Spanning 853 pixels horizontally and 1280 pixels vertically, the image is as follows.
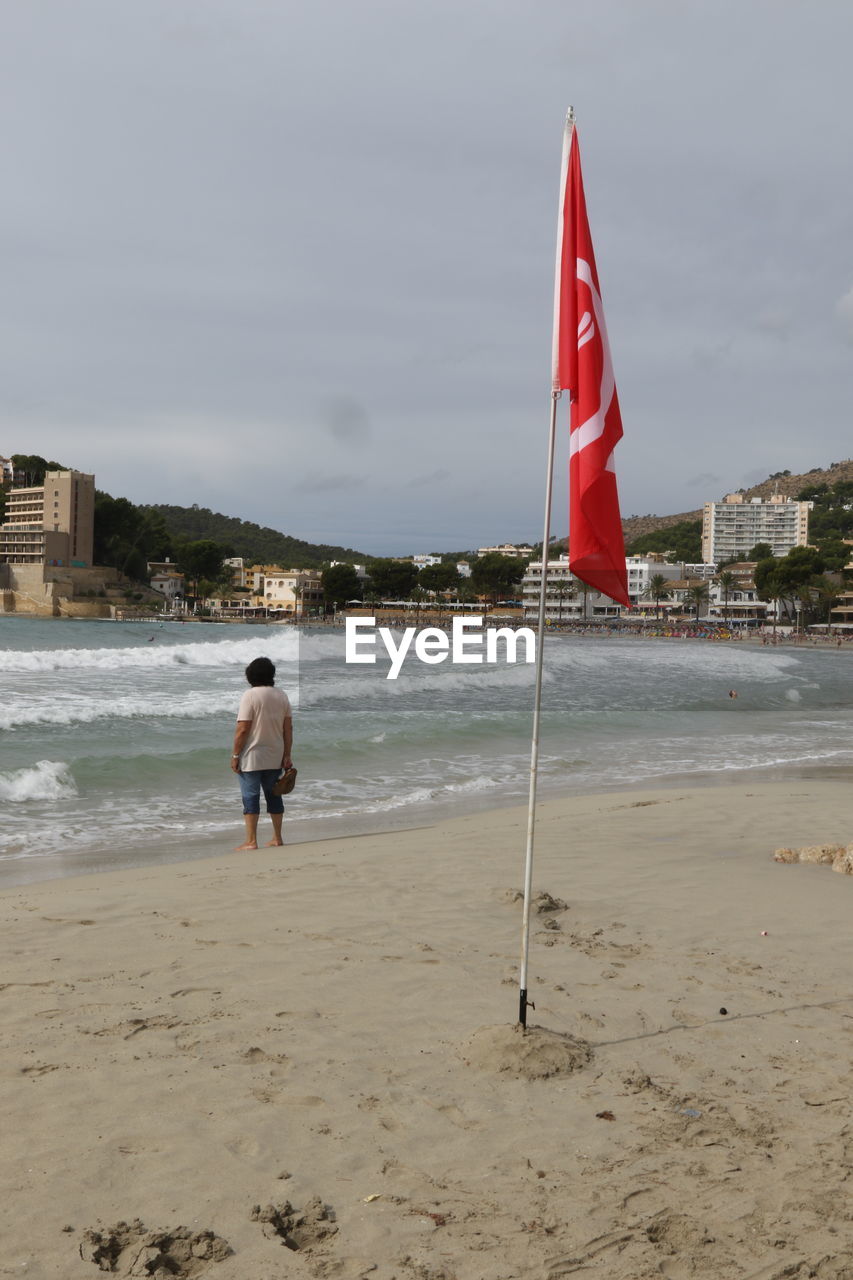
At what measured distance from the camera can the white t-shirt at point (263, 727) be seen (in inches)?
323

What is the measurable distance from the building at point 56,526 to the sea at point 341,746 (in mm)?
110279

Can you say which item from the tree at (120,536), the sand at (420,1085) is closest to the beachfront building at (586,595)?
the tree at (120,536)

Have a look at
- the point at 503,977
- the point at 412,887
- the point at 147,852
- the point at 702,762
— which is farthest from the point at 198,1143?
the point at 702,762

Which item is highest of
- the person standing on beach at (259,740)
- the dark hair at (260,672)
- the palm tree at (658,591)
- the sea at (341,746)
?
the palm tree at (658,591)

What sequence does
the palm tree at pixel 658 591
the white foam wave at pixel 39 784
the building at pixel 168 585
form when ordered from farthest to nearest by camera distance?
the palm tree at pixel 658 591 → the building at pixel 168 585 → the white foam wave at pixel 39 784

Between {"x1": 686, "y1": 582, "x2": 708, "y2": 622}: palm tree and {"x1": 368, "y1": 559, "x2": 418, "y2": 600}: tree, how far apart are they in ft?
150

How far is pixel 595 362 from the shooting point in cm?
419

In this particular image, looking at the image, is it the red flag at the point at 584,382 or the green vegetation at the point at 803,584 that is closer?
the red flag at the point at 584,382

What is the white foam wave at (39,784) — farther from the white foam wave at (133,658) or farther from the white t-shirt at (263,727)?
the white foam wave at (133,658)

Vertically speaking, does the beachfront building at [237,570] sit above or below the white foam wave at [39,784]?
above

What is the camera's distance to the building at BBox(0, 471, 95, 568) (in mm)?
137000

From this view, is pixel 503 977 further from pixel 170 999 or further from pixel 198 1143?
pixel 198 1143

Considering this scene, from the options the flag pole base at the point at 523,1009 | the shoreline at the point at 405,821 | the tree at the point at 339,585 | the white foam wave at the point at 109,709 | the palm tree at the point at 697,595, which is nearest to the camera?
the flag pole base at the point at 523,1009

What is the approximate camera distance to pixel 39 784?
11.5 meters
